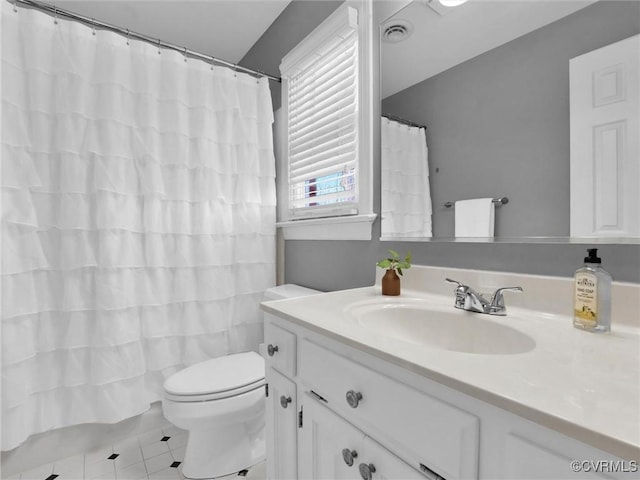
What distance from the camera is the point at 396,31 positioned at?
1.29 metres

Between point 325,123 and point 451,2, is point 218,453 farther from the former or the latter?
point 451,2

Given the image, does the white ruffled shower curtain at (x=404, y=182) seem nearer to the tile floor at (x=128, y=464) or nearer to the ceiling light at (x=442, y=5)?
the ceiling light at (x=442, y=5)

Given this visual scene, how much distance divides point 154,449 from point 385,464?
153 cm

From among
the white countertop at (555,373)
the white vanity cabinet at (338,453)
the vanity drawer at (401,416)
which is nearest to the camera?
the white countertop at (555,373)

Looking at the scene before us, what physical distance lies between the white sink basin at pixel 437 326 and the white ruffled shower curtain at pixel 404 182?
0.32 m

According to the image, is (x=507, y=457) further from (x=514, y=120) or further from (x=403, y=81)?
(x=403, y=81)

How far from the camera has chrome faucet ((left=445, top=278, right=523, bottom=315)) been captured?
0.90m

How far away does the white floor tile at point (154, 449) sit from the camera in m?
1.62

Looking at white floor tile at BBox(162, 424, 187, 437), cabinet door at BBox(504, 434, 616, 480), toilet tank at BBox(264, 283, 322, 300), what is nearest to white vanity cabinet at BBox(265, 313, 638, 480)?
cabinet door at BBox(504, 434, 616, 480)

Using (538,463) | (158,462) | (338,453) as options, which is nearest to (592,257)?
(538,463)

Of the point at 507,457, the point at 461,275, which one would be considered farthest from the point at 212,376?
the point at 507,457

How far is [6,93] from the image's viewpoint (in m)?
1.38

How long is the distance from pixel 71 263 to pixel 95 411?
722 millimetres

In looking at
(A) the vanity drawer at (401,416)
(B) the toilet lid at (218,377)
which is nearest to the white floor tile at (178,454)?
(B) the toilet lid at (218,377)
